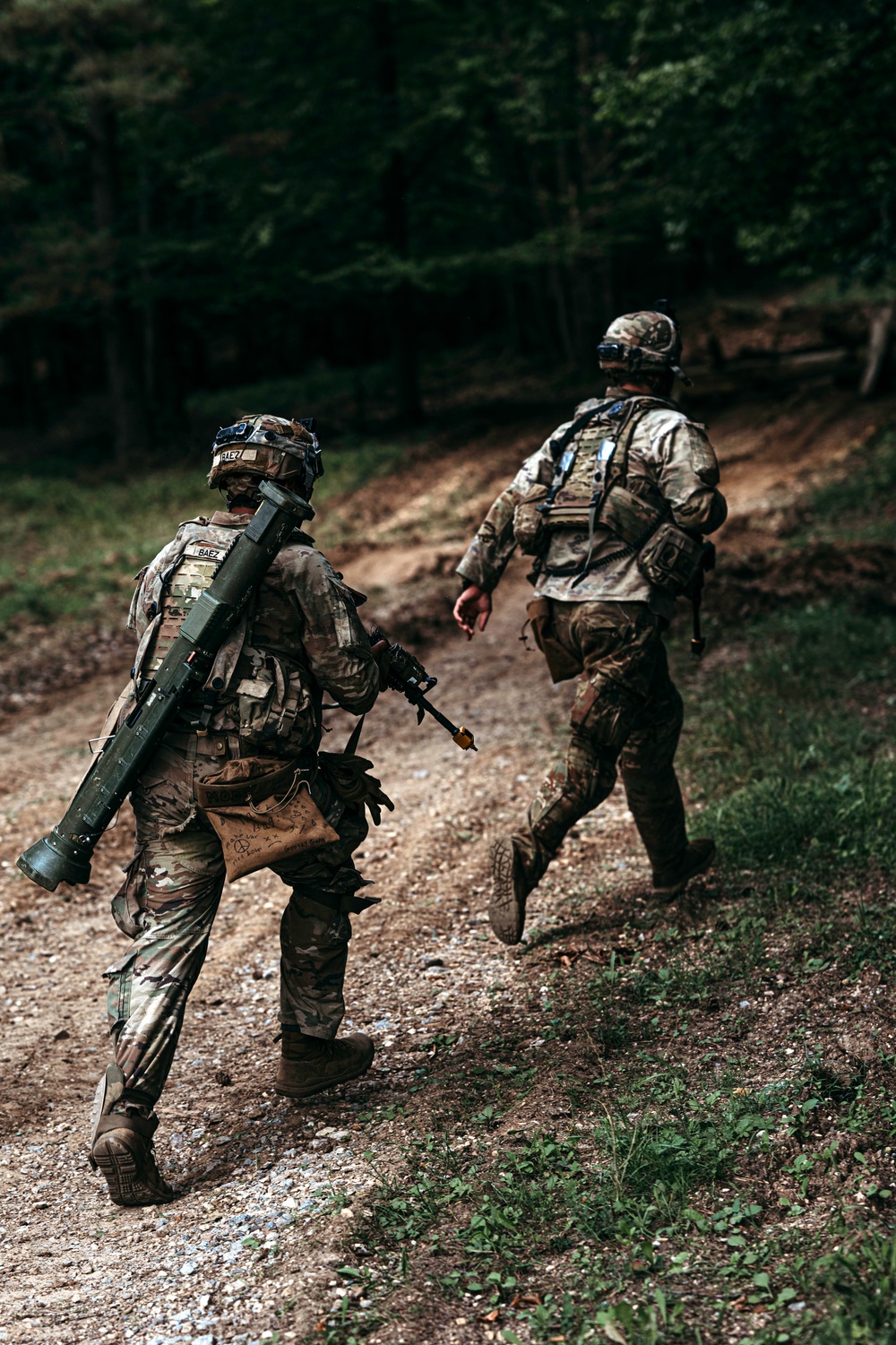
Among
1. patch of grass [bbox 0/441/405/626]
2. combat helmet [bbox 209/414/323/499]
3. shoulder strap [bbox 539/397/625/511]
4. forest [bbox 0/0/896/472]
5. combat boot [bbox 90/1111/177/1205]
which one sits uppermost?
forest [bbox 0/0/896/472]

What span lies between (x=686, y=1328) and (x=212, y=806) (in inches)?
70.6

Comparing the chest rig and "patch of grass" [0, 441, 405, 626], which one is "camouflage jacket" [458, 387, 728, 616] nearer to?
the chest rig

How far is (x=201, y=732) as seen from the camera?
11.9ft

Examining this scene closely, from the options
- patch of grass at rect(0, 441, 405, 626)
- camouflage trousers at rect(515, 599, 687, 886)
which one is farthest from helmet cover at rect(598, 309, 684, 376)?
patch of grass at rect(0, 441, 405, 626)

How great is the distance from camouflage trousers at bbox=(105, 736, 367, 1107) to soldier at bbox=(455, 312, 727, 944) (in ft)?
2.71

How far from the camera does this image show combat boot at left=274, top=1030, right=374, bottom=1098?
400 centimetres

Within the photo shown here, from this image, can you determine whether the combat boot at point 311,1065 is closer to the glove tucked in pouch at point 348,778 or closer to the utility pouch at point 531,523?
the glove tucked in pouch at point 348,778

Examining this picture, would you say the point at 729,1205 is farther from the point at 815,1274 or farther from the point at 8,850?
Result: the point at 8,850

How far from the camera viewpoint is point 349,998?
4.82 meters

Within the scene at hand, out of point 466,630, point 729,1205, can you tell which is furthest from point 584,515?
point 729,1205

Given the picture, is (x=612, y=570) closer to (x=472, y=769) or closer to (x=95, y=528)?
(x=472, y=769)

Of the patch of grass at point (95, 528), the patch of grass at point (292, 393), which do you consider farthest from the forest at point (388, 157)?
the patch of grass at point (95, 528)

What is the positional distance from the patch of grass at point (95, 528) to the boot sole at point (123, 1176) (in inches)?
325

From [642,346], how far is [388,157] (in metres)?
14.4
